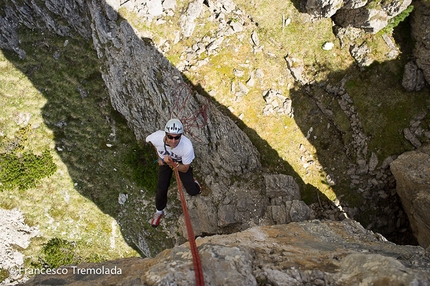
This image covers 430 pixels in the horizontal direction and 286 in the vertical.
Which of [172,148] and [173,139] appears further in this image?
[172,148]

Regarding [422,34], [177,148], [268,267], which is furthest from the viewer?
[422,34]

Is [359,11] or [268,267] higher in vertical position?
[359,11]

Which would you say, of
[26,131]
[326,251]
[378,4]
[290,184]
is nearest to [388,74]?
[378,4]

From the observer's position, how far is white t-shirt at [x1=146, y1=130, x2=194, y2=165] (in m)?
11.6

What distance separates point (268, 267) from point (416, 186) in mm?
11082

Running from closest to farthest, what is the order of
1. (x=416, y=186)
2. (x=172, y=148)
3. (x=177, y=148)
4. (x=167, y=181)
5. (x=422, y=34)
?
(x=172, y=148)
(x=177, y=148)
(x=416, y=186)
(x=167, y=181)
(x=422, y=34)

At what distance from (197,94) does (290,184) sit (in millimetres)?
7465

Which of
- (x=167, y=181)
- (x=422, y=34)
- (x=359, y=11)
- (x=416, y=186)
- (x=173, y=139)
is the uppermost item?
(x=359, y=11)

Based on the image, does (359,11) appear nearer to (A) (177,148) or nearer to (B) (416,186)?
(B) (416,186)

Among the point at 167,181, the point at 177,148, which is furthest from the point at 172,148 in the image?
the point at 167,181

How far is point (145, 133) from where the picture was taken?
20.9 meters

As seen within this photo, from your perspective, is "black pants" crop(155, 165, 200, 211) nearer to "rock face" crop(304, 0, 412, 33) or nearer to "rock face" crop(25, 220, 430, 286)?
"rock face" crop(25, 220, 430, 286)

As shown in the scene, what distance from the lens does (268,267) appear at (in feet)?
24.3

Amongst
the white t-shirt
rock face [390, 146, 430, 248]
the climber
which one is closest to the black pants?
the climber
